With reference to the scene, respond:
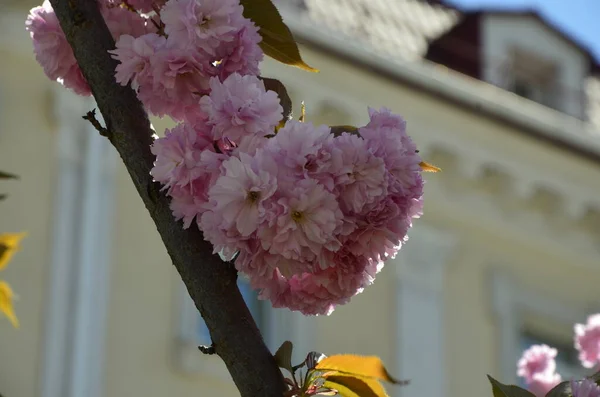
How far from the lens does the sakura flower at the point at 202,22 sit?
1674 mm

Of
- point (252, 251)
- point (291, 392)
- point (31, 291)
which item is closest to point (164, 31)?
point (252, 251)

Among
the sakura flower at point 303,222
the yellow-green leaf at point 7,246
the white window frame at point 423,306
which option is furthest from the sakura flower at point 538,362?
the white window frame at point 423,306

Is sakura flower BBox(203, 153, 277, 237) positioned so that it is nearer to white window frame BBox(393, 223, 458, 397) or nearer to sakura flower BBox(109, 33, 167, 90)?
sakura flower BBox(109, 33, 167, 90)

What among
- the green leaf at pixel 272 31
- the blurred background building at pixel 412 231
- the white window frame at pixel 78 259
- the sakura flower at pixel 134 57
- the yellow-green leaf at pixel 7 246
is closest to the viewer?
the sakura flower at pixel 134 57

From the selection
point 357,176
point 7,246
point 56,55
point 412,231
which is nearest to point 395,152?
point 357,176

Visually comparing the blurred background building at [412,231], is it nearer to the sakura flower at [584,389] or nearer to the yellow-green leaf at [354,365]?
the yellow-green leaf at [354,365]

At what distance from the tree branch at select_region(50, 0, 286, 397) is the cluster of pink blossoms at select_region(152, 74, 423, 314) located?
0.08 ft

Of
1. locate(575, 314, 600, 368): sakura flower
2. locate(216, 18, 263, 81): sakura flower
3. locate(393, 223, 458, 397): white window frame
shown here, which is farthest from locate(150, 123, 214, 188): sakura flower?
locate(393, 223, 458, 397): white window frame

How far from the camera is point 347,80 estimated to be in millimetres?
9680

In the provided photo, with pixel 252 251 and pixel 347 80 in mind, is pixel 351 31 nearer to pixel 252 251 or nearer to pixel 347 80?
pixel 347 80

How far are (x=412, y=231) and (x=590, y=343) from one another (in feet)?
23.0

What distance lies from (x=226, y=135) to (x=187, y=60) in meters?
0.11

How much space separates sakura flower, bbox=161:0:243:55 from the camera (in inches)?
65.9

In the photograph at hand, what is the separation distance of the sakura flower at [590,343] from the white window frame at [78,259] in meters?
5.62
